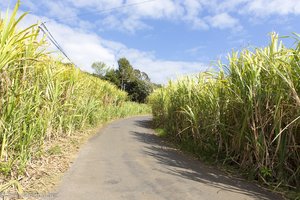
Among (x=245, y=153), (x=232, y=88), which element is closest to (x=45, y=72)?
(x=232, y=88)

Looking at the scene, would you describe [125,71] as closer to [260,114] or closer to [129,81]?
[129,81]

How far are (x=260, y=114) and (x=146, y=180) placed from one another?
2202 millimetres

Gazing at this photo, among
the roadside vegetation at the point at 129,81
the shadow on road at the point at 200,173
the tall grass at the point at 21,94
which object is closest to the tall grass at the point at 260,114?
the shadow on road at the point at 200,173

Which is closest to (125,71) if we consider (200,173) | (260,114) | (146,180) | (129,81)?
(129,81)

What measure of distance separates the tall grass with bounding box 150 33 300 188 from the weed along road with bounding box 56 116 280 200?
1.70ft

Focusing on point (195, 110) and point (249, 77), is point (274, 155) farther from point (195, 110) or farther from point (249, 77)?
point (195, 110)

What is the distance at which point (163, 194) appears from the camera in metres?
4.38

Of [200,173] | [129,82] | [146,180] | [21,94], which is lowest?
[146,180]

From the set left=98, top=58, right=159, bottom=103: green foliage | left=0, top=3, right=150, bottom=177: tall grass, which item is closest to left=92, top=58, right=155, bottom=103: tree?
left=98, top=58, right=159, bottom=103: green foliage

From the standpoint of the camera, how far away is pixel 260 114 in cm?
532

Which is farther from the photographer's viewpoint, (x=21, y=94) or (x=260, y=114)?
(x=260, y=114)

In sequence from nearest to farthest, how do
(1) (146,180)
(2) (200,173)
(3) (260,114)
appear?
(1) (146,180) → (3) (260,114) → (2) (200,173)

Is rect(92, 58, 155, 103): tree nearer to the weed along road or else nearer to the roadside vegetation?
the roadside vegetation

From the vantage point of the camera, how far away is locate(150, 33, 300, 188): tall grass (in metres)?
4.87
